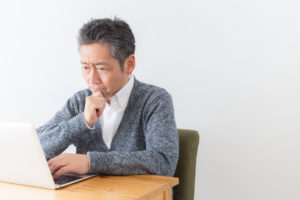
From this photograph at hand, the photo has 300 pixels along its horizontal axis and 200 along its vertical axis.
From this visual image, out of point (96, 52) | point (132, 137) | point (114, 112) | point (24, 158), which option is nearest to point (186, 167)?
point (132, 137)

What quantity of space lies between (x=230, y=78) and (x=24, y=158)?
1110 millimetres

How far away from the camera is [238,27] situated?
5.98 feet

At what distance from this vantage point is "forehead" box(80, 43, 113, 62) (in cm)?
147

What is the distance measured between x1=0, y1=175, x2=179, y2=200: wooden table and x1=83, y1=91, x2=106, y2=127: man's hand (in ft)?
0.89

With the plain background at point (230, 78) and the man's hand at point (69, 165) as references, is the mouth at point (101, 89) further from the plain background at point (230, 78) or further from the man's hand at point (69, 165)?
the plain background at point (230, 78)

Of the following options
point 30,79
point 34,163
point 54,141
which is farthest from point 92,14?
point 34,163

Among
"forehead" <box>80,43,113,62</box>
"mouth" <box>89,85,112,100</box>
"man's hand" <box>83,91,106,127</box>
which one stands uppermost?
"forehead" <box>80,43,113,62</box>

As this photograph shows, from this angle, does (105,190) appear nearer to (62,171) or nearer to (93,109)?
(62,171)

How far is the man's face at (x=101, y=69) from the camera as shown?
4.84 feet

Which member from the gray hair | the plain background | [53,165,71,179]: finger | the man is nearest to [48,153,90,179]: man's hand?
[53,165,71,179]: finger

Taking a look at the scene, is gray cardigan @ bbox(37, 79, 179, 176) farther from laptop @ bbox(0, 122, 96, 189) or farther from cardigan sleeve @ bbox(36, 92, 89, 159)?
laptop @ bbox(0, 122, 96, 189)

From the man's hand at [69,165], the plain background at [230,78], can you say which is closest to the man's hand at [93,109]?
the man's hand at [69,165]

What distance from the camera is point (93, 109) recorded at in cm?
141

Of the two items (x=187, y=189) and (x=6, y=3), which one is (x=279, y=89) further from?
(x=6, y=3)
